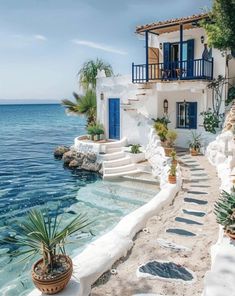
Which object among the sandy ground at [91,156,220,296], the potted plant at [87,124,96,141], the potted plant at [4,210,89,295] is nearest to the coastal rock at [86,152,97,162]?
the potted plant at [87,124,96,141]

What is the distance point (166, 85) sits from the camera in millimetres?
16656

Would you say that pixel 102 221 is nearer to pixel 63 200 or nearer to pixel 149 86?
pixel 63 200

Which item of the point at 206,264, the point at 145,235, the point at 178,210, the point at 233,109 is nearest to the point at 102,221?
the point at 178,210

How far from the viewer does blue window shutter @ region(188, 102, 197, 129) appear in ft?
57.2

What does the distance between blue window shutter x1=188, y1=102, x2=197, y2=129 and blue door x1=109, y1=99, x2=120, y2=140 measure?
4.62 m

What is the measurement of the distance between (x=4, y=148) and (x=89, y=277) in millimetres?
28359

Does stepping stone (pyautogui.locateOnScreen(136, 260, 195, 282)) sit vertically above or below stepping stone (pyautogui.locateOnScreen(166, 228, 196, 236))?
below

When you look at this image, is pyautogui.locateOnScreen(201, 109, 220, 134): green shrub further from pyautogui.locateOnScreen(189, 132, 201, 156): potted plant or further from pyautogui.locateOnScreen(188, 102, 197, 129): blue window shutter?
pyautogui.locateOnScreen(188, 102, 197, 129): blue window shutter

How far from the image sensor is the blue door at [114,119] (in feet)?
63.0

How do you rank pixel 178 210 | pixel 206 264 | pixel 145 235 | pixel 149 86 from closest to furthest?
pixel 206 264 → pixel 145 235 → pixel 178 210 → pixel 149 86

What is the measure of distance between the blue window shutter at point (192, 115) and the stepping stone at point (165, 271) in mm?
13061

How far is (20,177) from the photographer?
17891 millimetres

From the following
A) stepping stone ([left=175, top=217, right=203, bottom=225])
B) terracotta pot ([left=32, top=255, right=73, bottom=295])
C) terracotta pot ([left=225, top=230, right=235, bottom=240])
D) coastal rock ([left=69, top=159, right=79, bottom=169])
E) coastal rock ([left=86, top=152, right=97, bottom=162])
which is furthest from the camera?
coastal rock ([left=69, top=159, right=79, bottom=169])

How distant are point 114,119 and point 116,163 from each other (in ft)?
13.7
